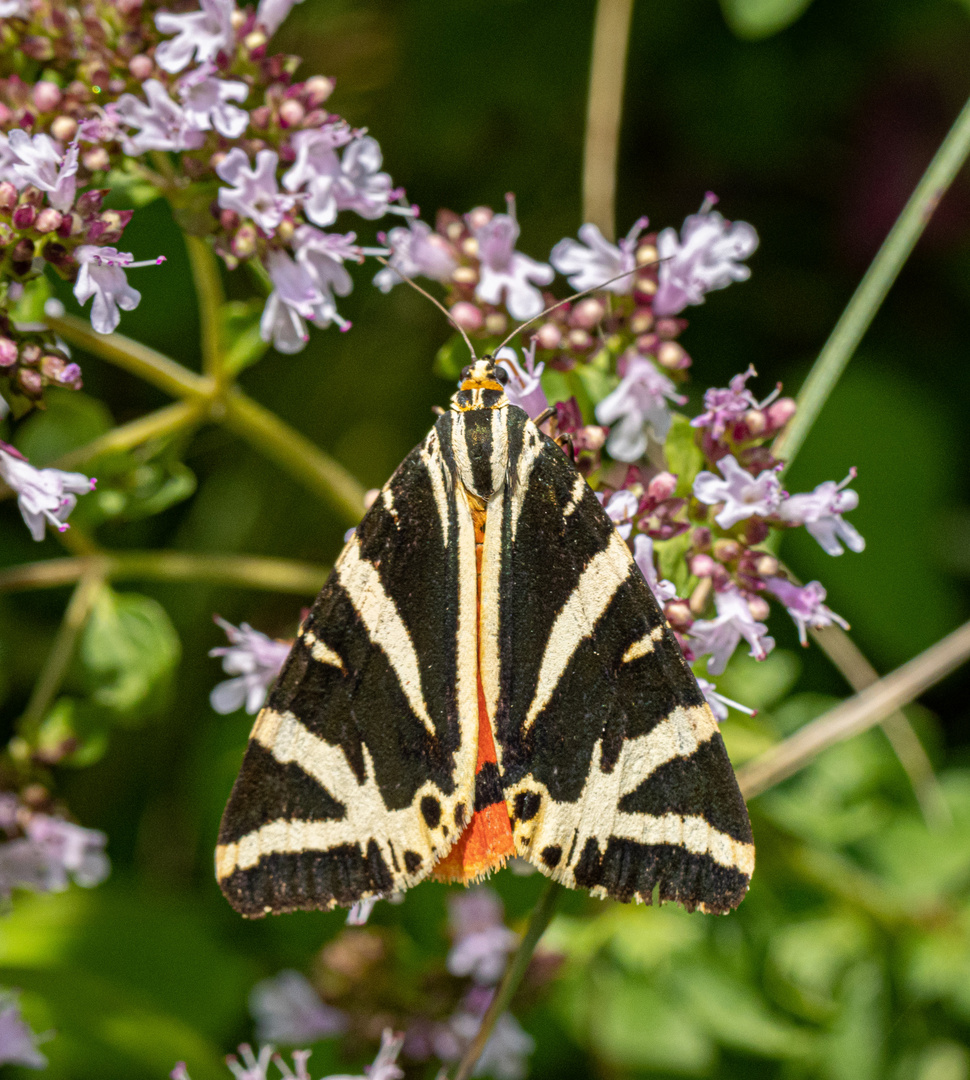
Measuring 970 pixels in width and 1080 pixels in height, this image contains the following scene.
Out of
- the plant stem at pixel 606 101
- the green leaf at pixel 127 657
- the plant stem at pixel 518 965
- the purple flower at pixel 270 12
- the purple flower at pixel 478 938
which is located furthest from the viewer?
the plant stem at pixel 606 101

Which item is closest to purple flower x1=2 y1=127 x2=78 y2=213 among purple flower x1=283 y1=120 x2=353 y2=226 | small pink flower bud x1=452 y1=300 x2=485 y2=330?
purple flower x1=283 y1=120 x2=353 y2=226

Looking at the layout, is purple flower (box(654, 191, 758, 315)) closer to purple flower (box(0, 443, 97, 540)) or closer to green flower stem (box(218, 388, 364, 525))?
green flower stem (box(218, 388, 364, 525))

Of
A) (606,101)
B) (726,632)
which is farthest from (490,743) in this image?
(606,101)

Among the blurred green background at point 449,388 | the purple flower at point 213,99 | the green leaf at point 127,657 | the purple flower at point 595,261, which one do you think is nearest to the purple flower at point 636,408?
the purple flower at point 595,261

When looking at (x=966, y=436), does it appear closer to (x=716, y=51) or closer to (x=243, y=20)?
(x=716, y=51)

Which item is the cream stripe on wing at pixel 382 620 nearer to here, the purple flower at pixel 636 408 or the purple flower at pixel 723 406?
the purple flower at pixel 636 408

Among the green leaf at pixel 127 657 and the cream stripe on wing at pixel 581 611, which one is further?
the green leaf at pixel 127 657
